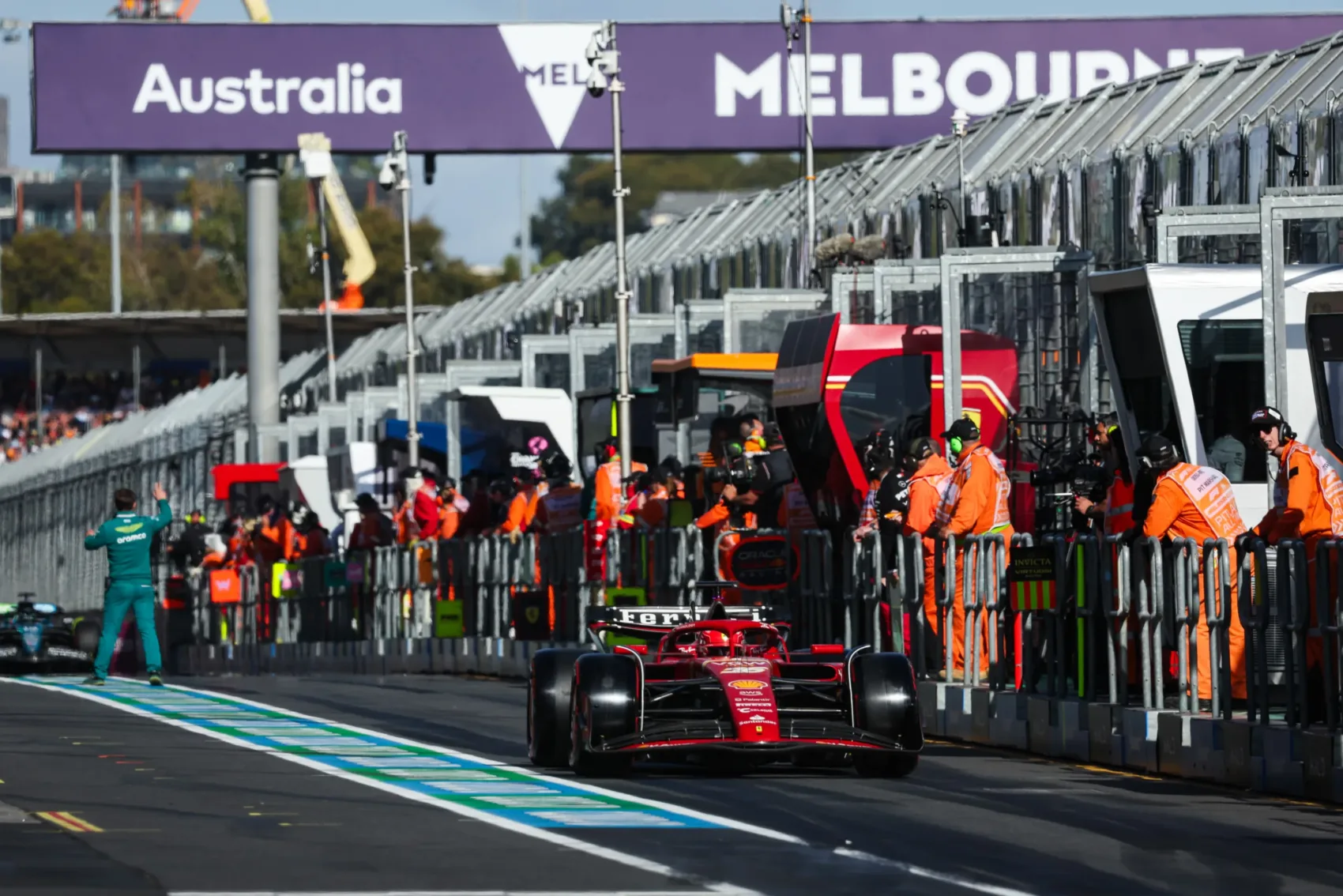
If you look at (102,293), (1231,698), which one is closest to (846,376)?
(1231,698)

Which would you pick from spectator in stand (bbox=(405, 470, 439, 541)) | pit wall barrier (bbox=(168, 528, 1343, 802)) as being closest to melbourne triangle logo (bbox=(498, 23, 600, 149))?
spectator in stand (bbox=(405, 470, 439, 541))

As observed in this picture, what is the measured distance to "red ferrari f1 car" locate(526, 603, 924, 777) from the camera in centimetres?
1327

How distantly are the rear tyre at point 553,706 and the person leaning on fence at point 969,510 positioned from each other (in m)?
3.66

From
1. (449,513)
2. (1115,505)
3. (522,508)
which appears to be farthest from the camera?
(449,513)

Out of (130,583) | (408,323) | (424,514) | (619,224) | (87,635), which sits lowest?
(87,635)

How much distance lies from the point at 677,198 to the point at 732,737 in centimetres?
14076

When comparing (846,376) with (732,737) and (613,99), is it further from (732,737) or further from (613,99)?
(732,737)

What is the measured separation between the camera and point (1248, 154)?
22.1 metres

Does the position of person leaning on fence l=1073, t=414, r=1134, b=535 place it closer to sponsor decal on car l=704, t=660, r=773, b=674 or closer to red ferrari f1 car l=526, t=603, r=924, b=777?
red ferrari f1 car l=526, t=603, r=924, b=777

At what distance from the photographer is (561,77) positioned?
4572 cm

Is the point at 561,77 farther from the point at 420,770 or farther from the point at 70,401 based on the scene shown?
the point at 70,401

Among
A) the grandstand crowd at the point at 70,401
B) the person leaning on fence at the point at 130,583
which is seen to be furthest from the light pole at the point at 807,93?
the grandstand crowd at the point at 70,401

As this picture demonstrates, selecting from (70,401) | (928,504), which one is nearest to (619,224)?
(928,504)

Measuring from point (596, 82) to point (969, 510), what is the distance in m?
10.9
